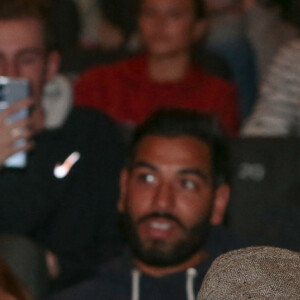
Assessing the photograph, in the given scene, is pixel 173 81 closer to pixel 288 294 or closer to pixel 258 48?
pixel 258 48

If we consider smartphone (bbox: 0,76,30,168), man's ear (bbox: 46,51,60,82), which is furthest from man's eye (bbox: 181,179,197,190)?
man's ear (bbox: 46,51,60,82)

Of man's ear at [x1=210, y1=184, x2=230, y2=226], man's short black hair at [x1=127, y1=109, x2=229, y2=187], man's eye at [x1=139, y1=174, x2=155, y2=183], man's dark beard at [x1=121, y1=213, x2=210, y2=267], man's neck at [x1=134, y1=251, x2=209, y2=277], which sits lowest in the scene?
man's neck at [x1=134, y1=251, x2=209, y2=277]

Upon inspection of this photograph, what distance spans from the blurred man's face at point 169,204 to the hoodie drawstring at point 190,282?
102 mm

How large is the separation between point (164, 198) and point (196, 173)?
0.10m

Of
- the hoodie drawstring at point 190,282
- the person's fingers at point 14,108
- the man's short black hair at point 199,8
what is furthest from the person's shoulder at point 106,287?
the man's short black hair at point 199,8

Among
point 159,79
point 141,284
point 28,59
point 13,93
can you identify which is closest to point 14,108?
point 13,93

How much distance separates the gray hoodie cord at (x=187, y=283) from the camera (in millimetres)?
1888

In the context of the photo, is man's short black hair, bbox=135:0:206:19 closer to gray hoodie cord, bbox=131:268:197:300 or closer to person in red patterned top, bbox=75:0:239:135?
person in red patterned top, bbox=75:0:239:135

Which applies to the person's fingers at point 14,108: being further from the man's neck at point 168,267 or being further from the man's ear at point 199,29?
the man's ear at point 199,29

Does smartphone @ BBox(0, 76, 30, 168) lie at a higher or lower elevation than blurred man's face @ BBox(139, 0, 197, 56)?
higher

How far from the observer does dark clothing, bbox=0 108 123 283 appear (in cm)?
221

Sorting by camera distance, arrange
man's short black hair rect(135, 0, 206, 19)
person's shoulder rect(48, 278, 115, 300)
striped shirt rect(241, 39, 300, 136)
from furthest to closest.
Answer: man's short black hair rect(135, 0, 206, 19), striped shirt rect(241, 39, 300, 136), person's shoulder rect(48, 278, 115, 300)

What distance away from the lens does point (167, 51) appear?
2707 mm

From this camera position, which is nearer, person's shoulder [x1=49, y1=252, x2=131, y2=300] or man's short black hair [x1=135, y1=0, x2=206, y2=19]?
person's shoulder [x1=49, y1=252, x2=131, y2=300]
